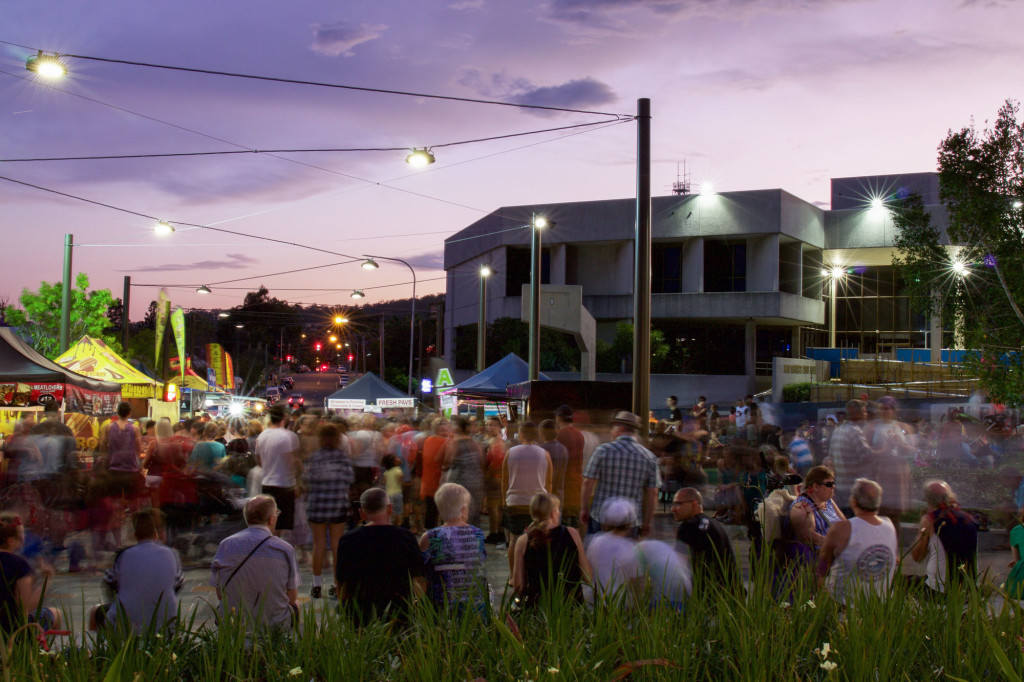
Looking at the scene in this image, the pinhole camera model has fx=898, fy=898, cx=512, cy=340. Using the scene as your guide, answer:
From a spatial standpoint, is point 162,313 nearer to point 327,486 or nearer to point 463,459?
point 463,459

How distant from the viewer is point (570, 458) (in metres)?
10.7

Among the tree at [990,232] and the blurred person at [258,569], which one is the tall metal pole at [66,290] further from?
the tree at [990,232]

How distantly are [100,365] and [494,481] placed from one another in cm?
1313

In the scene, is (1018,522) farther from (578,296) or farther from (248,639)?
(578,296)

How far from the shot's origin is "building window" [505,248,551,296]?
50.5 meters

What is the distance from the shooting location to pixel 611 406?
1588 centimetres

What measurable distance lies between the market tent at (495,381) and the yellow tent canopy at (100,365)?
7.64 metres

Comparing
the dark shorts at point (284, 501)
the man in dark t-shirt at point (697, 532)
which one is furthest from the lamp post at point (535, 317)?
the man in dark t-shirt at point (697, 532)

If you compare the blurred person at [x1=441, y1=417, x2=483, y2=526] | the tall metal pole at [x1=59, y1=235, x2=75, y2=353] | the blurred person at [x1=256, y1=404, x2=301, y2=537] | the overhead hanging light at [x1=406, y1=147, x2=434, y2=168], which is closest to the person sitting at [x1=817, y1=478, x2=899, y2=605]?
the blurred person at [x1=441, y1=417, x2=483, y2=526]

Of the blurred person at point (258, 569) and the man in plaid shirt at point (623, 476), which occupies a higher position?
the man in plaid shirt at point (623, 476)

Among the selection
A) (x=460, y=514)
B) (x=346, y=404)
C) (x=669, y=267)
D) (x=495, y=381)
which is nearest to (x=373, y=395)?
(x=346, y=404)

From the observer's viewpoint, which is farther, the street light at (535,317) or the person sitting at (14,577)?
the street light at (535,317)

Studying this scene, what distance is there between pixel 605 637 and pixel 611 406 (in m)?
12.6

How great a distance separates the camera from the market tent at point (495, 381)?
21719 millimetres
